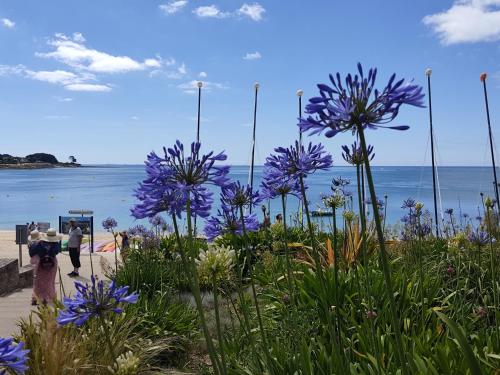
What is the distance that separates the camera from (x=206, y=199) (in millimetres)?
2104

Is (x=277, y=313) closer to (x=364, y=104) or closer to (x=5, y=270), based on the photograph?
(x=364, y=104)

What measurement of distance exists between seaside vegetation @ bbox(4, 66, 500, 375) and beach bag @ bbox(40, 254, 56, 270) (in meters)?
1.33

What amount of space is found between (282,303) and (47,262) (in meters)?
4.98

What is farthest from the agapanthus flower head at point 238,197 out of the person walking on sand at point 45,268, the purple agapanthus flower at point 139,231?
the person walking on sand at point 45,268

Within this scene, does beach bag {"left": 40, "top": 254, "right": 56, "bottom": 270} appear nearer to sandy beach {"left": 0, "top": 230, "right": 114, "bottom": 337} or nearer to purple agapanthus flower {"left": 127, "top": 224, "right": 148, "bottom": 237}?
sandy beach {"left": 0, "top": 230, "right": 114, "bottom": 337}

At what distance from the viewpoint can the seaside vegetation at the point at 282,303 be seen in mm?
1553

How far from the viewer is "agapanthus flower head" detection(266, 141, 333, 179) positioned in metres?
2.49

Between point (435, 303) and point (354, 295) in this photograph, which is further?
point (435, 303)

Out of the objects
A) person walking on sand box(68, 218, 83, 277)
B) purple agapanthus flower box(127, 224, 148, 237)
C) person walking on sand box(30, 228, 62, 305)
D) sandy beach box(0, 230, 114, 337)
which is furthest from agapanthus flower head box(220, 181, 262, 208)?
person walking on sand box(68, 218, 83, 277)

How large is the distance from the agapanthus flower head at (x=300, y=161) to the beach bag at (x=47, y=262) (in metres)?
6.47

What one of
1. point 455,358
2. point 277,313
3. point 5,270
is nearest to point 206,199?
point 455,358

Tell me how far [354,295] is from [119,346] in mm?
2143

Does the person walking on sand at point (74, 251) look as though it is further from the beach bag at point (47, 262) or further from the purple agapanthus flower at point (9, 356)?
the purple agapanthus flower at point (9, 356)

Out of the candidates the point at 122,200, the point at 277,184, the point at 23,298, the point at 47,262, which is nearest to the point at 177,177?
the point at 277,184
